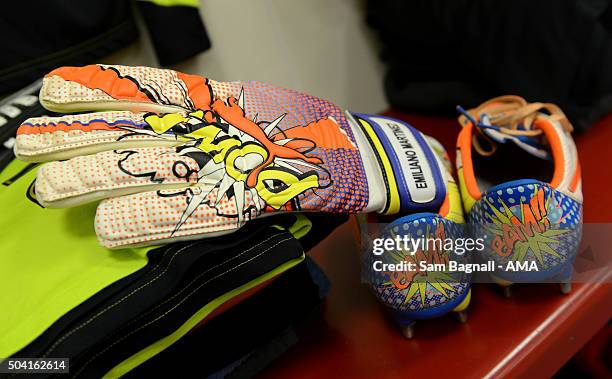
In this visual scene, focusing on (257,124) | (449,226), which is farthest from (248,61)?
(449,226)

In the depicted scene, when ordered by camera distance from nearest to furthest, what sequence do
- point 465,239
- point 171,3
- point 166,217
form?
point 166,217
point 465,239
point 171,3

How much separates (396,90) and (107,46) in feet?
1.90

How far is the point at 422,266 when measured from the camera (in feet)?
1.79

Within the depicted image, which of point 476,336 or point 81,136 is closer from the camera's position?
point 81,136

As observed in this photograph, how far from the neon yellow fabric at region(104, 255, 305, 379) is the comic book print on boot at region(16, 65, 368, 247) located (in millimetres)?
60

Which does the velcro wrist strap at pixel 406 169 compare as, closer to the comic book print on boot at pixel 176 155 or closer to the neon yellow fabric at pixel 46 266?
the comic book print on boot at pixel 176 155

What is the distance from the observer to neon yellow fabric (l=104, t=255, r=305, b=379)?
1.53 ft

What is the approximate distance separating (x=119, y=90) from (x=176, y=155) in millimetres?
106

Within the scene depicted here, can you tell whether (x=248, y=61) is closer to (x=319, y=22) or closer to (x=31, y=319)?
(x=319, y=22)

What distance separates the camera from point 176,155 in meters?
0.49

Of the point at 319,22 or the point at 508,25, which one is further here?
the point at 319,22

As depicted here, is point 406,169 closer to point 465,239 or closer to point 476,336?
point 465,239
